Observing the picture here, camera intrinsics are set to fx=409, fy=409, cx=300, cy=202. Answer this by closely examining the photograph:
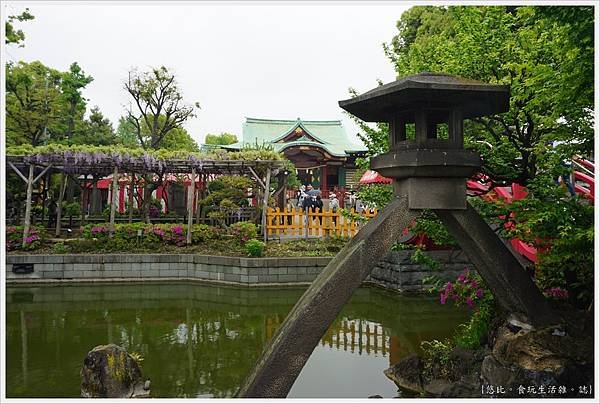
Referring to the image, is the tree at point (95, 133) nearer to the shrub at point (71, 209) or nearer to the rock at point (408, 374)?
the shrub at point (71, 209)

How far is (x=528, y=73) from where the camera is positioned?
4.50 metres

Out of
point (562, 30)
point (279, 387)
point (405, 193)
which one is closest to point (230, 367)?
point (279, 387)

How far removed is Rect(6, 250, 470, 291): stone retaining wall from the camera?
10586mm

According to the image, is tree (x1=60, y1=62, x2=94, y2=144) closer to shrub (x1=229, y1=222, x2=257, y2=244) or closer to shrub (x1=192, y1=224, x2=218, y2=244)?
shrub (x1=192, y1=224, x2=218, y2=244)

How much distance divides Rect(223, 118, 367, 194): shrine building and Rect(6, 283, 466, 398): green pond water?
12.0m

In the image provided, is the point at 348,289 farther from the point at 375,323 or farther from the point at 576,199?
the point at 375,323

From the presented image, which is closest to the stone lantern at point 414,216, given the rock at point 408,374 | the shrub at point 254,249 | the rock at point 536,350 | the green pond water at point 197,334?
the rock at point 536,350

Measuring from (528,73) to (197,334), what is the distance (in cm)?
620

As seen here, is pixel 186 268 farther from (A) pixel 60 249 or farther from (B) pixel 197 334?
(B) pixel 197 334

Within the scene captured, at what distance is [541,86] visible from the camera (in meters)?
3.92

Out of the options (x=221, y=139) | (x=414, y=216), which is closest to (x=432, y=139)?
(x=414, y=216)

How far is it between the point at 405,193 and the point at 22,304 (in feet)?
29.4

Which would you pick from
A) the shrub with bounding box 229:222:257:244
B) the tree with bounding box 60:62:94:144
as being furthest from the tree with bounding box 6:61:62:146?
Result: the shrub with bounding box 229:222:257:244

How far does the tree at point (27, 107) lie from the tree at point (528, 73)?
689 inches
